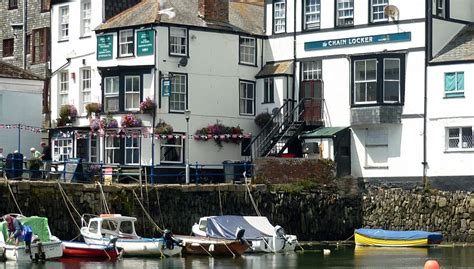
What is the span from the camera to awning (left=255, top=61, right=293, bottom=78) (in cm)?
6806

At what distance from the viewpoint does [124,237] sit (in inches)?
2181

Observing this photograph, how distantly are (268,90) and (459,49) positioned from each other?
10680 millimetres

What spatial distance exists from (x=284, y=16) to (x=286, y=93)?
4082 millimetres

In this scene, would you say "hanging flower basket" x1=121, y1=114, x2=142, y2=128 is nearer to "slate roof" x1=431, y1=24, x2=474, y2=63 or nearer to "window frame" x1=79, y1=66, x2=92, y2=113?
"window frame" x1=79, y1=66, x2=92, y2=113

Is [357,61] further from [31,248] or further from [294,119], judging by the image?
[31,248]

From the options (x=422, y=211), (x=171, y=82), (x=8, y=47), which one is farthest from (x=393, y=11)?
(x=8, y=47)

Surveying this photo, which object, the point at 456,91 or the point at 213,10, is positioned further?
the point at 213,10

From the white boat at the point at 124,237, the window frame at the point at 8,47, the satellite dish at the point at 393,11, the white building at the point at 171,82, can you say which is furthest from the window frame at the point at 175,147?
the window frame at the point at 8,47

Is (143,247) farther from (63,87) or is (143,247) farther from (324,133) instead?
(63,87)

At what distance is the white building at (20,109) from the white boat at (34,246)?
46.3ft

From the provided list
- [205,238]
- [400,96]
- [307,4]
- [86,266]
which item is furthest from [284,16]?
[86,266]

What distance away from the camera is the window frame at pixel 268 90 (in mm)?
68625

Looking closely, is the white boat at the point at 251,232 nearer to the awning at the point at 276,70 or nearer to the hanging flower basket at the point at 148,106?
the hanging flower basket at the point at 148,106

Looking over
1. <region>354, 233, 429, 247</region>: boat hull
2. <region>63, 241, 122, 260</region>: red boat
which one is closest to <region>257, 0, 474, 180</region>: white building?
<region>354, 233, 429, 247</region>: boat hull
